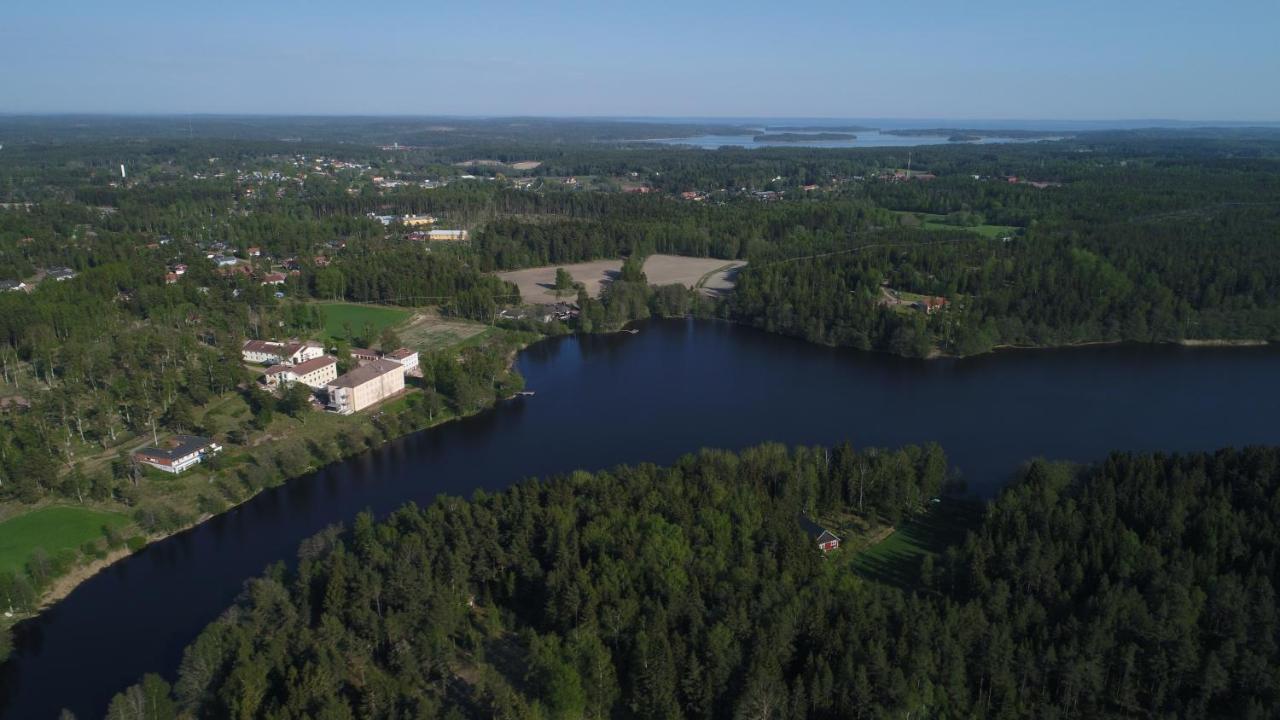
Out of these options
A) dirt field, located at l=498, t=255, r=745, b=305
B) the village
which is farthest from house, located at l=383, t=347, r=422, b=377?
dirt field, located at l=498, t=255, r=745, b=305

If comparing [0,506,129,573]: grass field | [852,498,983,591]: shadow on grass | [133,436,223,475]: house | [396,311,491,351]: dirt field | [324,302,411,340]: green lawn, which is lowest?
[0,506,129,573]: grass field

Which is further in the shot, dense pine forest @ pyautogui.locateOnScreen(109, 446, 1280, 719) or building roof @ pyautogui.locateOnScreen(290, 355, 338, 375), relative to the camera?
building roof @ pyautogui.locateOnScreen(290, 355, 338, 375)

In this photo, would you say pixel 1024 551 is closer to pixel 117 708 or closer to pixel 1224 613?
pixel 1224 613

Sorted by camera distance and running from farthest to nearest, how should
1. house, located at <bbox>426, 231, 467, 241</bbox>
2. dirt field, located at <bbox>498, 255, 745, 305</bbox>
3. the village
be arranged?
house, located at <bbox>426, 231, 467, 241</bbox>, dirt field, located at <bbox>498, 255, 745, 305</bbox>, the village

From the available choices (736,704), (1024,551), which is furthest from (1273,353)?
(736,704)

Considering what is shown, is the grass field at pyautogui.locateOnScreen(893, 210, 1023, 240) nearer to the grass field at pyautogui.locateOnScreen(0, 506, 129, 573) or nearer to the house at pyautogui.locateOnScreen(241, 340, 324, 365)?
the house at pyautogui.locateOnScreen(241, 340, 324, 365)

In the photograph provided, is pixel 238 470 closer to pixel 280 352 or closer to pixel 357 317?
pixel 280 352

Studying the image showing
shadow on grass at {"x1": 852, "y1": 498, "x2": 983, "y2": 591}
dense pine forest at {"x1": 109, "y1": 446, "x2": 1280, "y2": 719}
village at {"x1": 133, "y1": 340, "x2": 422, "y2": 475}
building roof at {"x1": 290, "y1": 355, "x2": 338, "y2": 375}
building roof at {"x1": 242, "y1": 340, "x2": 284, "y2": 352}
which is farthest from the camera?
building roof at {"x1": 242, "y1": 340, "x2": 284, "y2": 352}

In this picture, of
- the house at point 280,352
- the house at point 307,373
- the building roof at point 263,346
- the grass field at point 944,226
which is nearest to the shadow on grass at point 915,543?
the house at point 307,373
